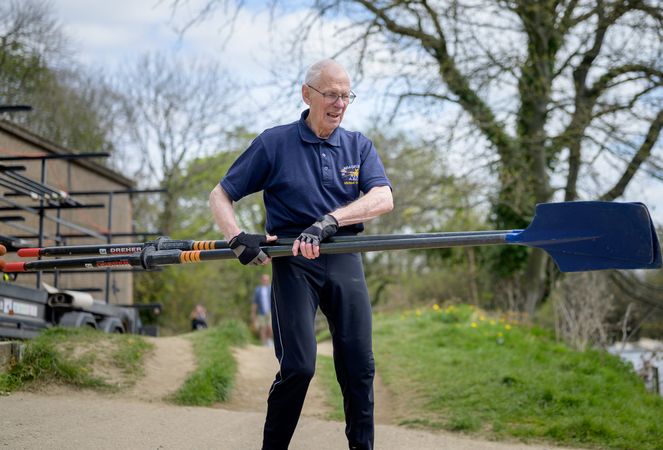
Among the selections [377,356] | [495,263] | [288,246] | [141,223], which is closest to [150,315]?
[141,223]

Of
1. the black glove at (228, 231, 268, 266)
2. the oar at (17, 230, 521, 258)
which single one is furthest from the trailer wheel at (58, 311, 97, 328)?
the black glove at (228, 231, 268, 266)

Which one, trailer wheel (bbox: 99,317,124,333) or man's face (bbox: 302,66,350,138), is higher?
man's face (bbox: 302,66,350,138)

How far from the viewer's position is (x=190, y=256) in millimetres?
4410

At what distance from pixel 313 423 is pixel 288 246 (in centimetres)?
277

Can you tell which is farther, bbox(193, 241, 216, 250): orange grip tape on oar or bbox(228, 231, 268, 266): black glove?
bbox(193, 241, 216, 250): orange grip tape on oar

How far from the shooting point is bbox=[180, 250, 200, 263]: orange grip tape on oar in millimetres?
4391

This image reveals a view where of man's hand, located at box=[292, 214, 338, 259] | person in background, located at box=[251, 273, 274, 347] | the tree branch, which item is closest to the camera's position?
man's hand, located at box=[292, 214, 338, 259]

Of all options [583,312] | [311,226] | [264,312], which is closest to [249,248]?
[311,226]

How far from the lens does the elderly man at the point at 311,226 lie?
4.12m

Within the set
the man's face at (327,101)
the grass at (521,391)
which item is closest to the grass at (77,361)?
the grass at (521,391)

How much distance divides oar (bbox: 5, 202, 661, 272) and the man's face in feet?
2.21

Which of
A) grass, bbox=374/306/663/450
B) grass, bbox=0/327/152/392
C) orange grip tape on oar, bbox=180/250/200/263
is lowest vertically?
grass, bbox=374/306/663/450

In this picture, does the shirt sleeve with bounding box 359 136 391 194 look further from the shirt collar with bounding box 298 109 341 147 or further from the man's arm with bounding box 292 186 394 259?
the shirt collar with bounding box 298 109 341 147

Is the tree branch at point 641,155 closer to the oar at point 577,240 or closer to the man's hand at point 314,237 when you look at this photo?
the oar at point 577,240
